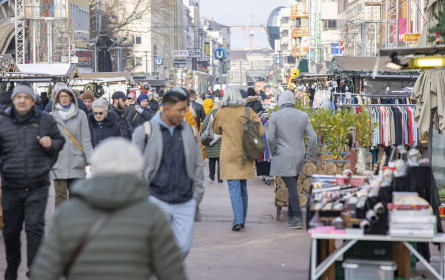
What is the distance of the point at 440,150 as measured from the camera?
43.5 ft

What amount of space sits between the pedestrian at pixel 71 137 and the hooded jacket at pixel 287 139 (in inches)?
98.9

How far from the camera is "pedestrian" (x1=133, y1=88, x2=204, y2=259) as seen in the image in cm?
652

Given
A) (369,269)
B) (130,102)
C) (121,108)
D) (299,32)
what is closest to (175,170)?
(369,269)

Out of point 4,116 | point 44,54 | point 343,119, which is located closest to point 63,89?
point 4,116

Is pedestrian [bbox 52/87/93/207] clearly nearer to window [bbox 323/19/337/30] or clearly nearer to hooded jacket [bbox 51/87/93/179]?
hooded jacket [bbox 51/87/93/179]

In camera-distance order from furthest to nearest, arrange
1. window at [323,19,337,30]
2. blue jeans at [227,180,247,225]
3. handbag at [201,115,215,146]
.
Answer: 1. window at [323,19,337,30]
2. handbag at [201,115,215,146]
3. blue jeans at [227,180,247,225]

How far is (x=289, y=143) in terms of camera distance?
11.0m

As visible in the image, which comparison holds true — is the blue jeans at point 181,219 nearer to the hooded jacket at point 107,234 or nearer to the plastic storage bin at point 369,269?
the plastic storage bin at point 369,269

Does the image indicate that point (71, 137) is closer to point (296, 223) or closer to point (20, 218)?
point (20, 218)

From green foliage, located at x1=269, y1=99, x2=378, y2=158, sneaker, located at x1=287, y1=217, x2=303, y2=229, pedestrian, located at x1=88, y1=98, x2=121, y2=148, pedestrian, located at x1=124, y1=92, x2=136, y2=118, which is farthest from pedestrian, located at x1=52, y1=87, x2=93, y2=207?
pedestrian, located at x1=124, y1=92, x2=136, y2=118

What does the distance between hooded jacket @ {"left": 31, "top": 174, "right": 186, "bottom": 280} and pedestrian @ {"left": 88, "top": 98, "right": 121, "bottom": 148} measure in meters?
7.38

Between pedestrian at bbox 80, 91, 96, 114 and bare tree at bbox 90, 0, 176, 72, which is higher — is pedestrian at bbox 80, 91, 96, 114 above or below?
below

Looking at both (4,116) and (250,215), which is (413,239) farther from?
(250,215)

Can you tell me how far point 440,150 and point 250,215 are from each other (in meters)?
3.14
